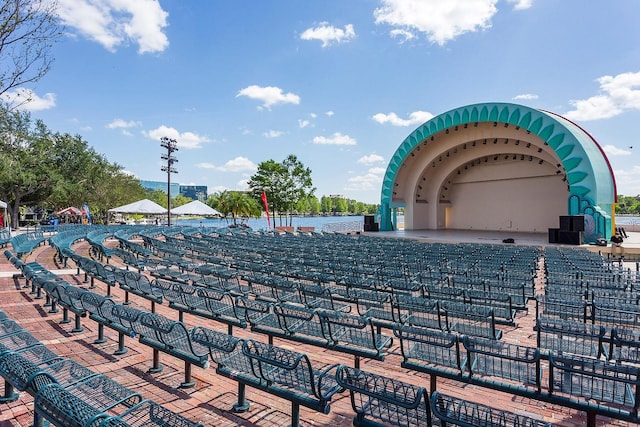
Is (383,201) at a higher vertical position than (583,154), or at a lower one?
lower

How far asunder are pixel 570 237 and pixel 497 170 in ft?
39.7

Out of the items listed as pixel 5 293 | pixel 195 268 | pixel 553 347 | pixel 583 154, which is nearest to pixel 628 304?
pixel 553 347

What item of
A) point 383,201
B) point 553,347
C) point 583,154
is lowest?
point 553,347

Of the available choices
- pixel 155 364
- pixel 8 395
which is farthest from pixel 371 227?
pixel 8 395

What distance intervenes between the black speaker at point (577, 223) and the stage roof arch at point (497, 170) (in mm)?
756

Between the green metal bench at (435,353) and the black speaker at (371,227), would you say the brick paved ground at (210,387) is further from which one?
the black speaker at (371,227)

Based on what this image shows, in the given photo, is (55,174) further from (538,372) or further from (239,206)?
(538,372)

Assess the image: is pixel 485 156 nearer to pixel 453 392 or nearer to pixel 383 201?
pixel 383 201

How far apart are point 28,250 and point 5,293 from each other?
477 centimetres

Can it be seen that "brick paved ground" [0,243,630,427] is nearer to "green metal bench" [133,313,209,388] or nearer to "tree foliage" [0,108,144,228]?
"green metal bench" [133,313,209,388]

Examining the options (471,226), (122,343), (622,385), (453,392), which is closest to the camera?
(622,385)

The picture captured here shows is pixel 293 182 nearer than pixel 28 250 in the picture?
No

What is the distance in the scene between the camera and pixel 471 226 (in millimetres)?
33156

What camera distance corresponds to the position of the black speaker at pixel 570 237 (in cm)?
1931
